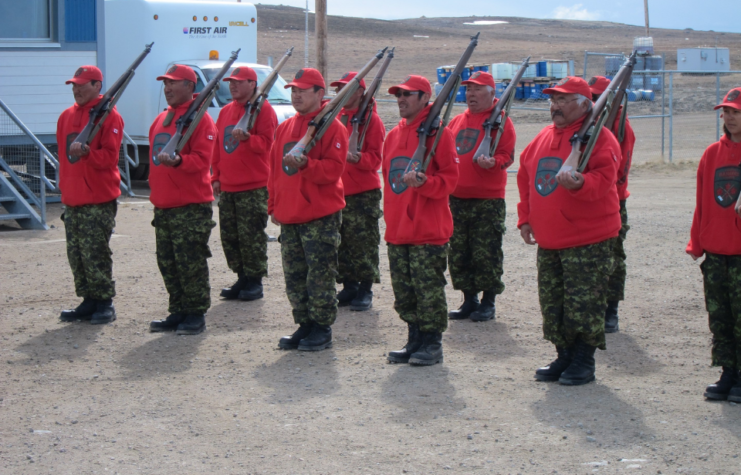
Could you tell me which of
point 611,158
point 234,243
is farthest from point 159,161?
point 611,158

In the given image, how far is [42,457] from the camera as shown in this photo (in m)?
4.37

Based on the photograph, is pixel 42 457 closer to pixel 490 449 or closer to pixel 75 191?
pixel 490 449

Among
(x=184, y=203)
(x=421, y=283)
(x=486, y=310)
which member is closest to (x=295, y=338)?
(x=421, y=283)

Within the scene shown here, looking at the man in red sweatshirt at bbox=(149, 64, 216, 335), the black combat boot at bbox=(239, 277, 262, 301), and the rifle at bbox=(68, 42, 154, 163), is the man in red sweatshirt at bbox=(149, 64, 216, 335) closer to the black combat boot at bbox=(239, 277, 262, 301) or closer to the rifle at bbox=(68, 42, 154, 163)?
the rifle at bbox=(68, 42, 154, 163)

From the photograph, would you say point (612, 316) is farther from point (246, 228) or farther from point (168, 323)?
point (168, 323)

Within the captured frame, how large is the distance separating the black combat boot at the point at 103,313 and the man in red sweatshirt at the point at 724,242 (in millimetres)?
4638

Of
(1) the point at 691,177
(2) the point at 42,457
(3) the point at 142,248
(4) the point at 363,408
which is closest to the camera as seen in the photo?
(2) the point at 42,457

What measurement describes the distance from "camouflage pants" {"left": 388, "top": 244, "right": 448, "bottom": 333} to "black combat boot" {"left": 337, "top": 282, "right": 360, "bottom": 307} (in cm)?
184

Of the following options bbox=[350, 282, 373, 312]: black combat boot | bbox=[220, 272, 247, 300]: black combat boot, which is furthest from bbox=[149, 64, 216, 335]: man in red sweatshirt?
bbox=[350, 282, 373, 312]: black combat boot

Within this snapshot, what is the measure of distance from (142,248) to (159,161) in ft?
13.8

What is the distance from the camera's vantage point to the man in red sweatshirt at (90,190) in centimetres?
685

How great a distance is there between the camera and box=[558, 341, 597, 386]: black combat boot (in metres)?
5.43

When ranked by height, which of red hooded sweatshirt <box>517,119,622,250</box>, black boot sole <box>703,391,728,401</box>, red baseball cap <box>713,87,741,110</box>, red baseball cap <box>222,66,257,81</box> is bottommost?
black boot sole <box>703,391,728,401</box>

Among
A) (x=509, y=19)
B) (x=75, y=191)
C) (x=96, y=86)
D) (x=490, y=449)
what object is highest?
(x=509, y=19)
